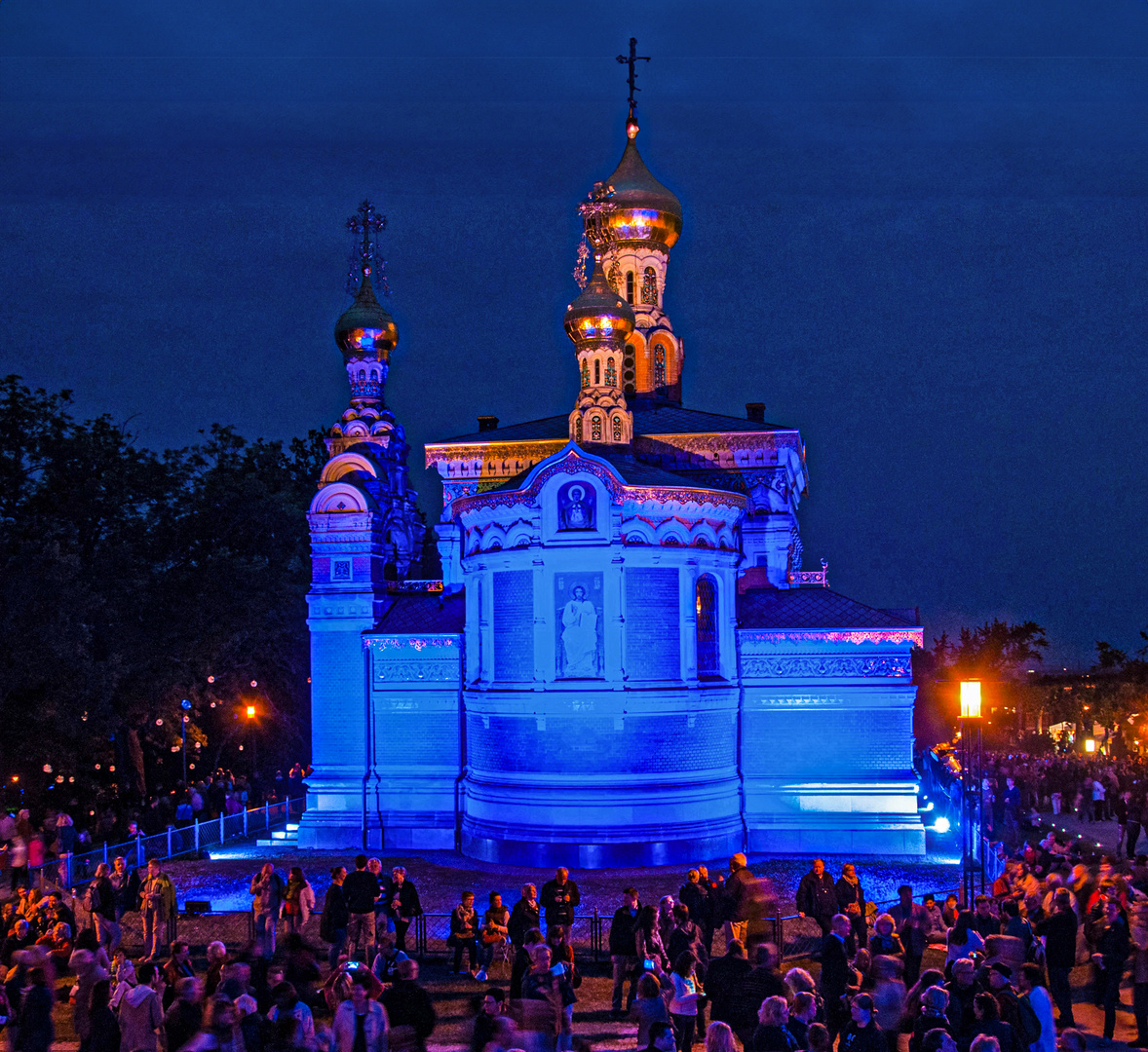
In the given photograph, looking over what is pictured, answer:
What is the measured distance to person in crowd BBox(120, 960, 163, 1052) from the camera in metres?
11.3

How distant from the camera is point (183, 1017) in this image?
35.9ft

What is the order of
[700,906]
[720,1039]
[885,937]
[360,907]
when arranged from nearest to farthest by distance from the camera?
[720,1039], [885,937], [700,906], [360,907]

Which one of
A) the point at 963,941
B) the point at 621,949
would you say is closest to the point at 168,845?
the point at 621,949

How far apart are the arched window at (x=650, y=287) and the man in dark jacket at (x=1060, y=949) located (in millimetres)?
27130

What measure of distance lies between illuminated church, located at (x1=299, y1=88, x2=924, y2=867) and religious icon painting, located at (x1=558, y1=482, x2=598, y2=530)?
5 centimetres

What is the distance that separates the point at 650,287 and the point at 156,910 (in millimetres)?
25847

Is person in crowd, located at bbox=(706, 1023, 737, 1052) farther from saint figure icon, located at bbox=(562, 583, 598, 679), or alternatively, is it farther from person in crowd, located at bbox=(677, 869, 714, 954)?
saint figure icon, located at bbox=(562, 583, 598, 679)

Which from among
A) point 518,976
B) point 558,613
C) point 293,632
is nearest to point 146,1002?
point 518,976

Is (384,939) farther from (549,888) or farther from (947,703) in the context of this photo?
(947,703)

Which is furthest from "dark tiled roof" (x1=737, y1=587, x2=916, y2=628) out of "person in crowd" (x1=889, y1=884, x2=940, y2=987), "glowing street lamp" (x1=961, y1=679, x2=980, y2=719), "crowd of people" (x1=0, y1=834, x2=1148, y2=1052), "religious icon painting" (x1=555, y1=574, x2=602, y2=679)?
"person in crowd" (x1=889, y1=884, x2=940, y2=987)

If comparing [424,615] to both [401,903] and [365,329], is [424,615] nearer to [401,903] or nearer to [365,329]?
[365,329]

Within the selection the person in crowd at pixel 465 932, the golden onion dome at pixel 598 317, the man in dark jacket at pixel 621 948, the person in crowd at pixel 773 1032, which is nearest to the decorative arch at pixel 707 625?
the golden onion dome at pixel 598 317

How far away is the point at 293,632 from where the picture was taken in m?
40.5

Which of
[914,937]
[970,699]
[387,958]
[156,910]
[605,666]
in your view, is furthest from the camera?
[605,666]
